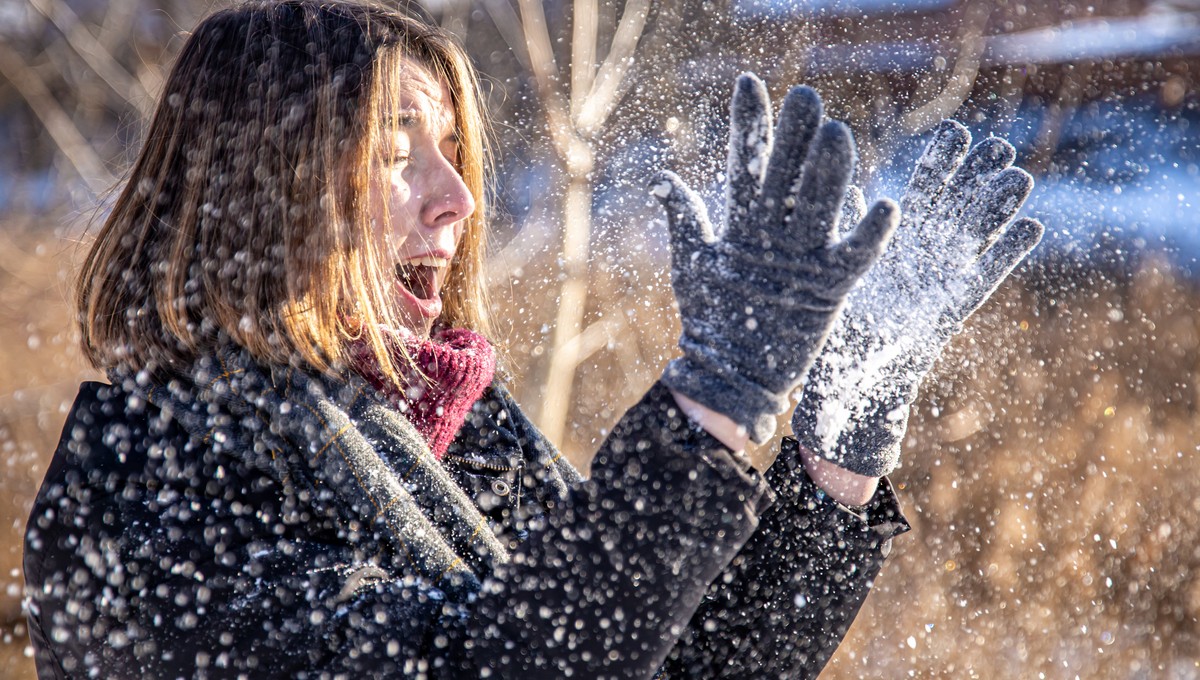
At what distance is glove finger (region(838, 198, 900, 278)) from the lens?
1.03 m

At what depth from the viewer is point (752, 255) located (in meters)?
1.06

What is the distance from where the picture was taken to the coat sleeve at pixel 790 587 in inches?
54.2

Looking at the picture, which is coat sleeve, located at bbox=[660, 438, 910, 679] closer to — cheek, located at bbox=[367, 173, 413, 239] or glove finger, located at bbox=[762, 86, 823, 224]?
glove finger, located at bbox=[762, 86, 823, 224]

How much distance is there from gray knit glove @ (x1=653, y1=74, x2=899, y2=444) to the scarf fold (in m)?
0.41

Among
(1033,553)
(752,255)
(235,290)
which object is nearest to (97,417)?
(235,290)

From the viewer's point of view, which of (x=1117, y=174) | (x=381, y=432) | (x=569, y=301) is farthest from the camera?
(x=1117, y=174)

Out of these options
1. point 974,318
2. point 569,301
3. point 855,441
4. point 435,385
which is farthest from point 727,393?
point 974,318

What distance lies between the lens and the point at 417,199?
142 centimetres

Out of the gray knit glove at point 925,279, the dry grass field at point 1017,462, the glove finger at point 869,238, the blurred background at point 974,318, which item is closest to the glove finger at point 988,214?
the gray knit glove at point 925,279

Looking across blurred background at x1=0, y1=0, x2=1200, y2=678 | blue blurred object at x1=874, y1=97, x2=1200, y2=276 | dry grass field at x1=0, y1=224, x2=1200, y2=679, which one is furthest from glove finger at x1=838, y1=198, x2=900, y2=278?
blue blurred object at x1=874, y1=97, x2=1200, y2=276

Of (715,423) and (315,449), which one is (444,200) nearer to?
(315,449)

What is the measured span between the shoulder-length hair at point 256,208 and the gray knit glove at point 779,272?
0.55 m

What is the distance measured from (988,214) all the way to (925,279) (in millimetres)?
163

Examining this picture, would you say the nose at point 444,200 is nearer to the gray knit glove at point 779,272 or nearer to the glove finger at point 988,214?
the gray knit glove at point 779,272
